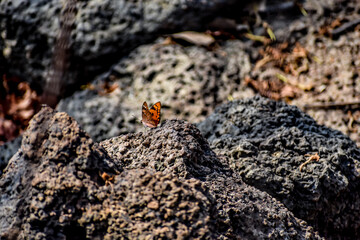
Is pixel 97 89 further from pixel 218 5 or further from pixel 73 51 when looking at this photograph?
pixel 218 5

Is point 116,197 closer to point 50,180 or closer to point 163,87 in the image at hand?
A: point 50,180

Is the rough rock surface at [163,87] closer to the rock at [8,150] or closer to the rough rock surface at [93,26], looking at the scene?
the rough rock surface at [93,26]

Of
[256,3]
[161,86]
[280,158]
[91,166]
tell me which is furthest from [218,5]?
[91,166]

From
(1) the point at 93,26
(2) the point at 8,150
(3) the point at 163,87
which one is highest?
(1) the point at 93,26

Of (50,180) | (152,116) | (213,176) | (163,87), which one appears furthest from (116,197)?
(163,87)

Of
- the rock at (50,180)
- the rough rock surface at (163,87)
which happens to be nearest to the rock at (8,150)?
the rough rock surface at (163,87)

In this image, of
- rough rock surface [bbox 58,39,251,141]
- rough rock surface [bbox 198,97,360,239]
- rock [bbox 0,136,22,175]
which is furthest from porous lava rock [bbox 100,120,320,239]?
rock [bbox 0,136,22,175]
